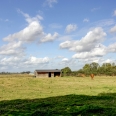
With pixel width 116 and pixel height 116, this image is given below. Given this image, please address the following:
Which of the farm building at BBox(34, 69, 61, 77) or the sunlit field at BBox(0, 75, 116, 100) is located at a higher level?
the farm building at BBox(34, 69, 61, 77)

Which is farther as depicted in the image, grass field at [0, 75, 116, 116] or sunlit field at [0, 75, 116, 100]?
sunlit field at [0, 75, 116, 100]

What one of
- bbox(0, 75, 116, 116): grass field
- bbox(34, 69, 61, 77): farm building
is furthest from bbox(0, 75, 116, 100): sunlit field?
bbox(34, 69, 61, 77): farm building

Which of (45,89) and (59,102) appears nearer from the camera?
(59,102)

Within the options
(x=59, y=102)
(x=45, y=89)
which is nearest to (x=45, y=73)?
(x=45, y=89)

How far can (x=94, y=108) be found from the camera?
10.6 metres

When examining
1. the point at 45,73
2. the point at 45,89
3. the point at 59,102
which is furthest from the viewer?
the point at 45,73

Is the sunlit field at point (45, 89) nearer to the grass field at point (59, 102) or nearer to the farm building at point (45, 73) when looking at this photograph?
the grass field at point (59, 102)

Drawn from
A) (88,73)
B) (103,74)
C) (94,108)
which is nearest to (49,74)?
(88,73)

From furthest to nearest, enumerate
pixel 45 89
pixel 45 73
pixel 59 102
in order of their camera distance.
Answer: pixel 45 73 < pixel 45 89 < pixel 59 102

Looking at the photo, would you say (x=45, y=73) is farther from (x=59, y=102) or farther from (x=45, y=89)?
(x=59, y=102)

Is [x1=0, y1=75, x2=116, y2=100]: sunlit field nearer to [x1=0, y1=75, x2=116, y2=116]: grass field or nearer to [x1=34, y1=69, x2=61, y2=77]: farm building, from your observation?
[x1=0, y1=75, x2=116, y2=116]: grass field


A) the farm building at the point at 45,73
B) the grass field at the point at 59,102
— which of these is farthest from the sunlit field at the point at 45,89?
the farm building at the point at 45,73

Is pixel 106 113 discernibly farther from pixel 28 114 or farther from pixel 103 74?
pixel 103 74

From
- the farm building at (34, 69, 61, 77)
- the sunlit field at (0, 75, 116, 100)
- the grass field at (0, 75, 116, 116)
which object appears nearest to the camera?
the grass field at (0, 75, 116, 116)
